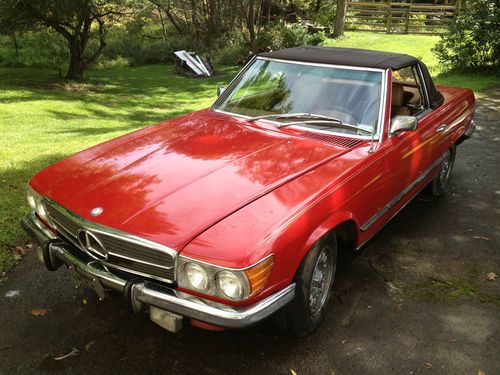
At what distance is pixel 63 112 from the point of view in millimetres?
9930

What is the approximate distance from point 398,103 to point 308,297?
259 centimetres

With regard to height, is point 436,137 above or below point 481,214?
above

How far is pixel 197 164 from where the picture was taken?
10.1 ft

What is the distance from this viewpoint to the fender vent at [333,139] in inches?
132

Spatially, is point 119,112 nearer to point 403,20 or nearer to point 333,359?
point 333,359

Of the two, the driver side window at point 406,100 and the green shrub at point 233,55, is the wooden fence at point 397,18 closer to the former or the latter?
the green shrub at point 233,55

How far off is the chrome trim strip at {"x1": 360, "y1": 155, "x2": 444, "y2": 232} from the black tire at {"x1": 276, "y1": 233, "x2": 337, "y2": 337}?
16.5 inches

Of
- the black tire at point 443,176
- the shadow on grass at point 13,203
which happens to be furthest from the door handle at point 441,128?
the shadow on grass at point 13,203

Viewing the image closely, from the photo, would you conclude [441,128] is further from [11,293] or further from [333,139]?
[11,293]

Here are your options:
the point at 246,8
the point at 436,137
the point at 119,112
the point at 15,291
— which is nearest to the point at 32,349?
the point at 15,291

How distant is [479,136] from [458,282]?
503cm

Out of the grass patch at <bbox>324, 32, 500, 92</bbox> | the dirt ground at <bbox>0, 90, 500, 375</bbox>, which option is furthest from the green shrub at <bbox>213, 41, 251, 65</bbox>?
the dirt ground at <bbox>0, 90, 500, 375</bbox>

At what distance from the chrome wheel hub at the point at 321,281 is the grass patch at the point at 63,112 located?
2602 mm

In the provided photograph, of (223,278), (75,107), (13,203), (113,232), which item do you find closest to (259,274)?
(223,278)
